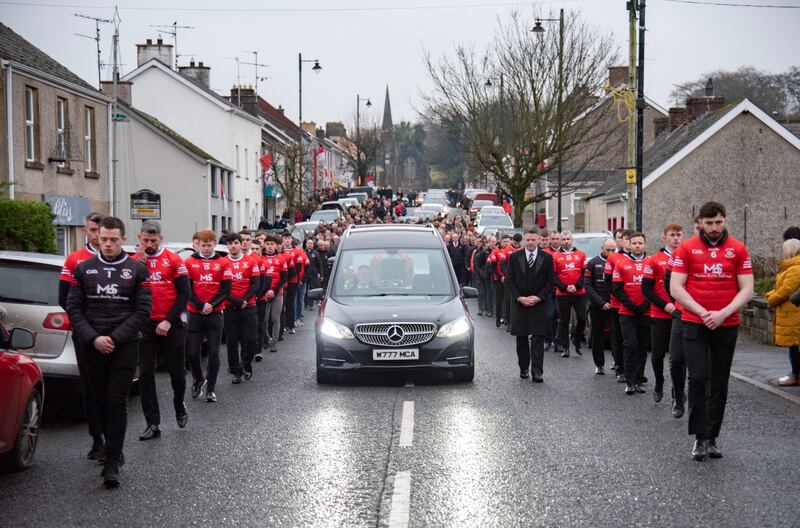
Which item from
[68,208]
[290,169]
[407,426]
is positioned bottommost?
[407,426]

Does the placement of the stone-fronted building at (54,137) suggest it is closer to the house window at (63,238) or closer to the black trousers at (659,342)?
the house window at (63,238)

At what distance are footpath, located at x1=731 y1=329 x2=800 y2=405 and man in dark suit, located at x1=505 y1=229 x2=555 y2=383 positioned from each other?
267 cm

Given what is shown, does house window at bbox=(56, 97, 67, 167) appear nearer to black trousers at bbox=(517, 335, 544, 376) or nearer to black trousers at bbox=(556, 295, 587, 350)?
black trousers at bbox=(556, 295, 587, 350)

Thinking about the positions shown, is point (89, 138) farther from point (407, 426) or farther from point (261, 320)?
point (407, 426)

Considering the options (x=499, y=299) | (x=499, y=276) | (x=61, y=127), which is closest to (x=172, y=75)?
(x=61, y=127)

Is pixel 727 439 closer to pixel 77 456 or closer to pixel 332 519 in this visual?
pixel 332 519

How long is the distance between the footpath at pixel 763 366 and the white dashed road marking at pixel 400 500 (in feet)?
18.5

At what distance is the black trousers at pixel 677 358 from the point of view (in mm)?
9828

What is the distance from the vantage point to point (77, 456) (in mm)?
8680

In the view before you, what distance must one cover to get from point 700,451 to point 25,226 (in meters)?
16.7

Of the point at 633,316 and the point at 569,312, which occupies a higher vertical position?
the point at 633,316

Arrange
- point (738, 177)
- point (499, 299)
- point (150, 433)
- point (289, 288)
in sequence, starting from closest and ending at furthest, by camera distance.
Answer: point (150, 433), point (289, 288), point (499, 299), point (738, 177)

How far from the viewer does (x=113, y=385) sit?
7758 mm

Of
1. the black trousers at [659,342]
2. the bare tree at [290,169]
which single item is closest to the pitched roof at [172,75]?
the bare tree at [290,169]
